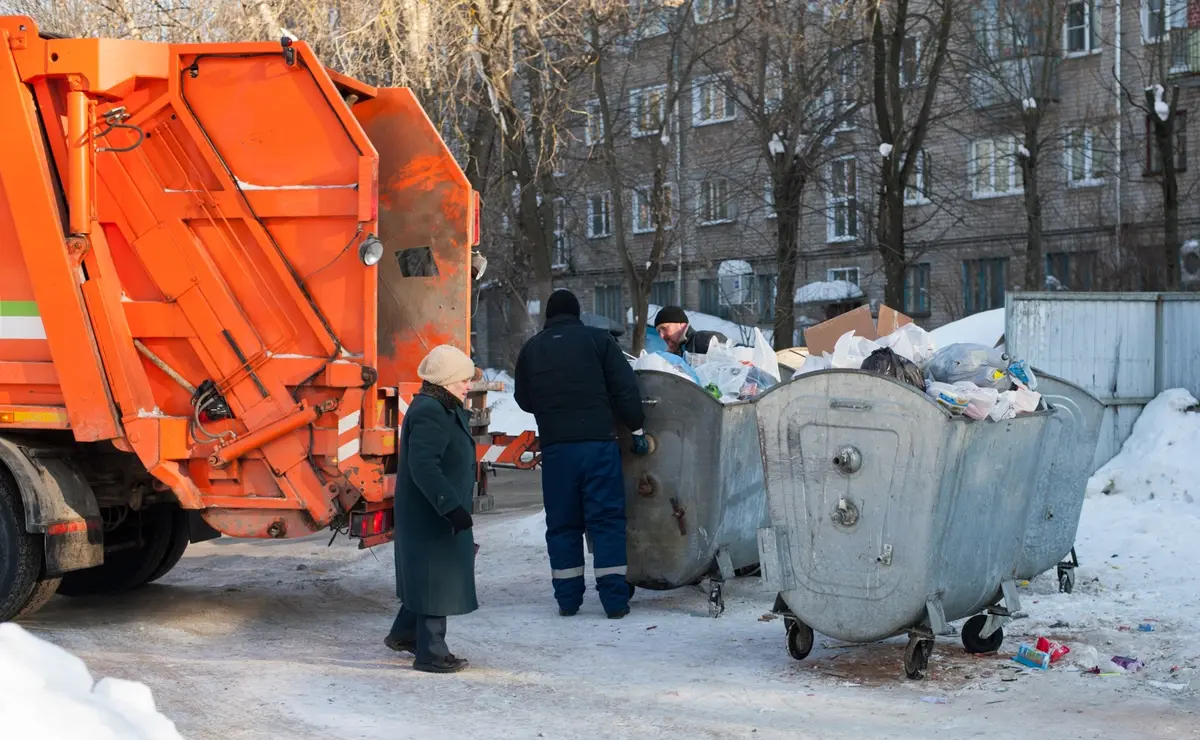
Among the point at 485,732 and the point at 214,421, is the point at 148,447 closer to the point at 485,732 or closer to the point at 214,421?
the point at 214,421

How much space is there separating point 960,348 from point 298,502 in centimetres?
311

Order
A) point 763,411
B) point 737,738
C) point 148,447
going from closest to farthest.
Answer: point 737,738
point 763,411
point 148,447

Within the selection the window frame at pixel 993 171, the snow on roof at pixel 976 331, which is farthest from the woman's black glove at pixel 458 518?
the window frame at pixel 993 171

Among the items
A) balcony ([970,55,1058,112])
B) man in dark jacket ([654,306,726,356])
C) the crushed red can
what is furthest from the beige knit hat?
balcony ([970,55,1058,112])

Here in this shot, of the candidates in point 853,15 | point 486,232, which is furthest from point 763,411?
point 486,232

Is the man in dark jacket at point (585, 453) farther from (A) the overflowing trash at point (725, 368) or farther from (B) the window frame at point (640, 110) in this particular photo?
(B) the window frame at point (640, 110)

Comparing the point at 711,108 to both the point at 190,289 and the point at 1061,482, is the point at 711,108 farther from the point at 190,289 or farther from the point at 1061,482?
the point at 190,289

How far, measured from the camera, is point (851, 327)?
11.6 meters

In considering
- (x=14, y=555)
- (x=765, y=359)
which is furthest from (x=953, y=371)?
(x=14, y=555)

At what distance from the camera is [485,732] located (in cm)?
486

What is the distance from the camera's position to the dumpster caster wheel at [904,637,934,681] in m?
5.52

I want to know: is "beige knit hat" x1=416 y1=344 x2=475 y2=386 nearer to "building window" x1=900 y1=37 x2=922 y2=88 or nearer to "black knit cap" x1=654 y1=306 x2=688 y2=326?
"black knit cap" x1=654 y1=306 x2=688 y2=326

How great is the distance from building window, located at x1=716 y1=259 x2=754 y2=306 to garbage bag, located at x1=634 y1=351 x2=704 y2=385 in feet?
65.8

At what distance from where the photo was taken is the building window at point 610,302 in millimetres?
36312
